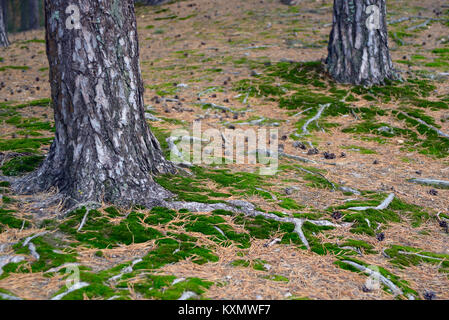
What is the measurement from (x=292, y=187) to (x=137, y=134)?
2.10m

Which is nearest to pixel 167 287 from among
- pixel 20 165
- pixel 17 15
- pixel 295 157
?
pixel 20 165

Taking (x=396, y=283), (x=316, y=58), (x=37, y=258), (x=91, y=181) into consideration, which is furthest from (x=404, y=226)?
(x=316, y=58)

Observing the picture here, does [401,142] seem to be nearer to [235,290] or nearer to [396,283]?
[396,283]

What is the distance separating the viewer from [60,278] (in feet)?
8.96

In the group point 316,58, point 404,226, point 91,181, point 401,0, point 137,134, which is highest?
point 401,0

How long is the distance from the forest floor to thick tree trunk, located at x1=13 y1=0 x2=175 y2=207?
0.29 m

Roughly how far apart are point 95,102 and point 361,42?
6464mm

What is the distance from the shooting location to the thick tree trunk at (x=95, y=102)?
12.2ft

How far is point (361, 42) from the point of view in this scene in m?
8.12

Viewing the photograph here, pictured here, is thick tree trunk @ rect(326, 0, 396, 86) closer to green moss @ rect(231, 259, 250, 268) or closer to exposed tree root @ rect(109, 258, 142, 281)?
green moss @ rect(231, 259, 250, 268)

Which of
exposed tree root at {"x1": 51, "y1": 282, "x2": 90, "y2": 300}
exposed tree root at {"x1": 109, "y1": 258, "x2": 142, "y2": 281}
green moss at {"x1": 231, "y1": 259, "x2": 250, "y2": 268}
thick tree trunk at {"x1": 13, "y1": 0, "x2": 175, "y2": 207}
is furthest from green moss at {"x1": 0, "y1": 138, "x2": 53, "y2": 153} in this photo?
green moss at {"x1": 231, "y1": 259, "x2": 250, "y2": 268}

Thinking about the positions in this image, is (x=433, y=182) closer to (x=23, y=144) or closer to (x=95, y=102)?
(x=95, y=102)

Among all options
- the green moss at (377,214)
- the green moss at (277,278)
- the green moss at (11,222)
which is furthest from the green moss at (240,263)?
the green moss at (11,222)

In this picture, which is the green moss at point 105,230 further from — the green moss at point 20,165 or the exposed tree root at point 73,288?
the green moss at point 20,165
